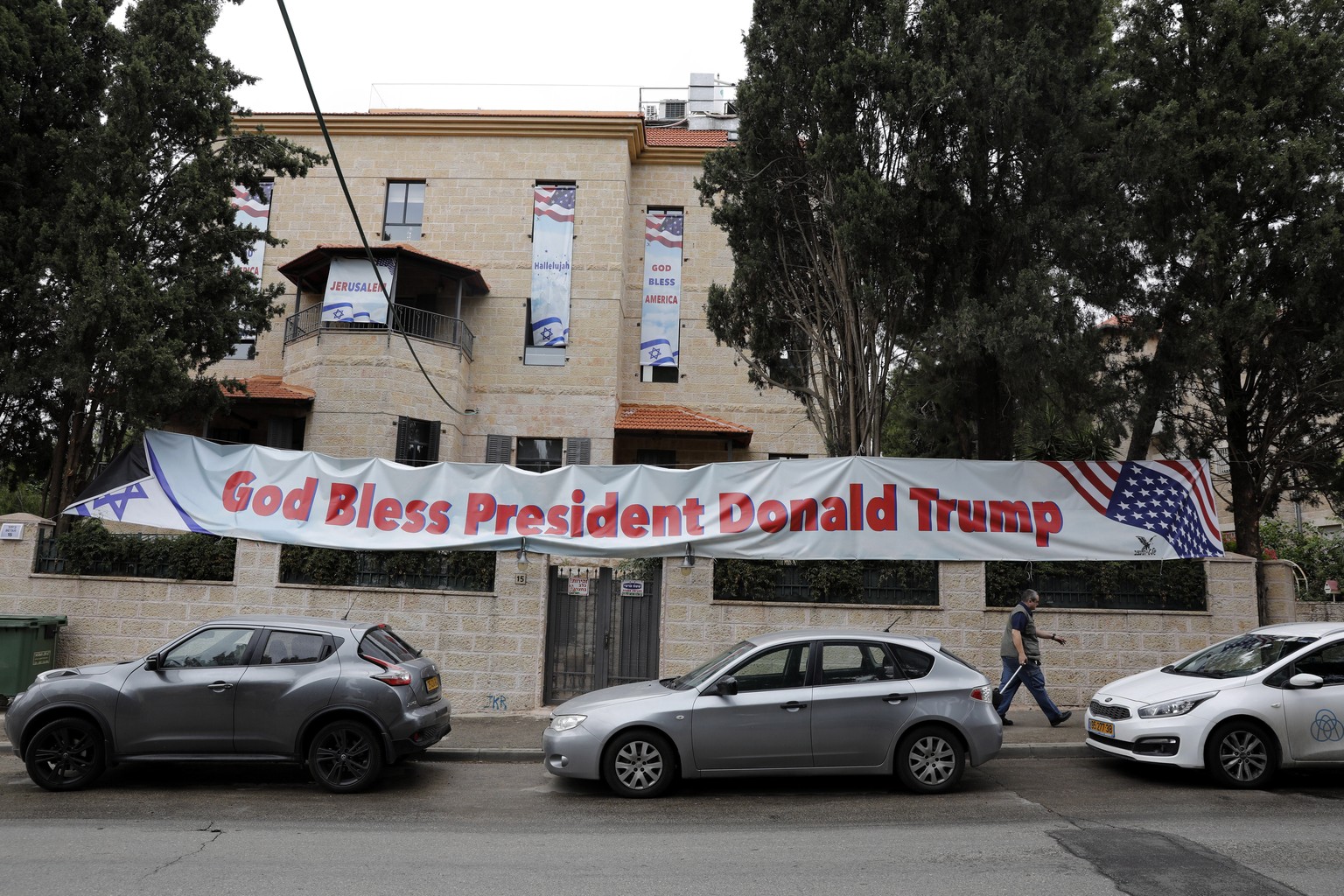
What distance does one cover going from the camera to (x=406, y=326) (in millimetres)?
20781

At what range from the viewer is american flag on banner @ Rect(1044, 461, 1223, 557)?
11.7 metres

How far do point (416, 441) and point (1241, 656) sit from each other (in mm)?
16473

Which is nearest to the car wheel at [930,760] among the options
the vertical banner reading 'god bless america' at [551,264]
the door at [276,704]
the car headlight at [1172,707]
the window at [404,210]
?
the car headlight at [1172,707]

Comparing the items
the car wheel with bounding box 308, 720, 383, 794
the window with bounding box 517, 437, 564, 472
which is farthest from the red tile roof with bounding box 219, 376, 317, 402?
the car wheel with bounding box 308, 720, 383, 794

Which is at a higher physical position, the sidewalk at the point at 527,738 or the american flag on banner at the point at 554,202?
the american flag on banner at the point at 554,202

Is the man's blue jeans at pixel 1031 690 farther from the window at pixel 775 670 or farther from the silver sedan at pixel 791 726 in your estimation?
the window at pixel 775 670

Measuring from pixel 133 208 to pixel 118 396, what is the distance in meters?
2.58

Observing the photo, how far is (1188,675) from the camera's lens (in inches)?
344

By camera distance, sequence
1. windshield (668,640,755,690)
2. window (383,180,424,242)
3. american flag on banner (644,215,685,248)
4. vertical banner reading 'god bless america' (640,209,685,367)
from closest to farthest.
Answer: windshield (668,640,755,690) → window (383,180,424,242) → vertical banner reading 'god bless america' (640,209,685,367) → american flag on banner (644,215,685,248)

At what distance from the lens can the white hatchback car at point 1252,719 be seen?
7.89 m

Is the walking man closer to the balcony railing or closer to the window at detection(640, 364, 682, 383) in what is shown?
the window at detection(640, 364, 682, 383)

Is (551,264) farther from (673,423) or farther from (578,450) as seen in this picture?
(673,423)

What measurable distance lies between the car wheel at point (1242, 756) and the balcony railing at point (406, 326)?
17112mm

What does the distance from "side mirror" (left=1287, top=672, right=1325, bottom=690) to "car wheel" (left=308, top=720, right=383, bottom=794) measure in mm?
8265
